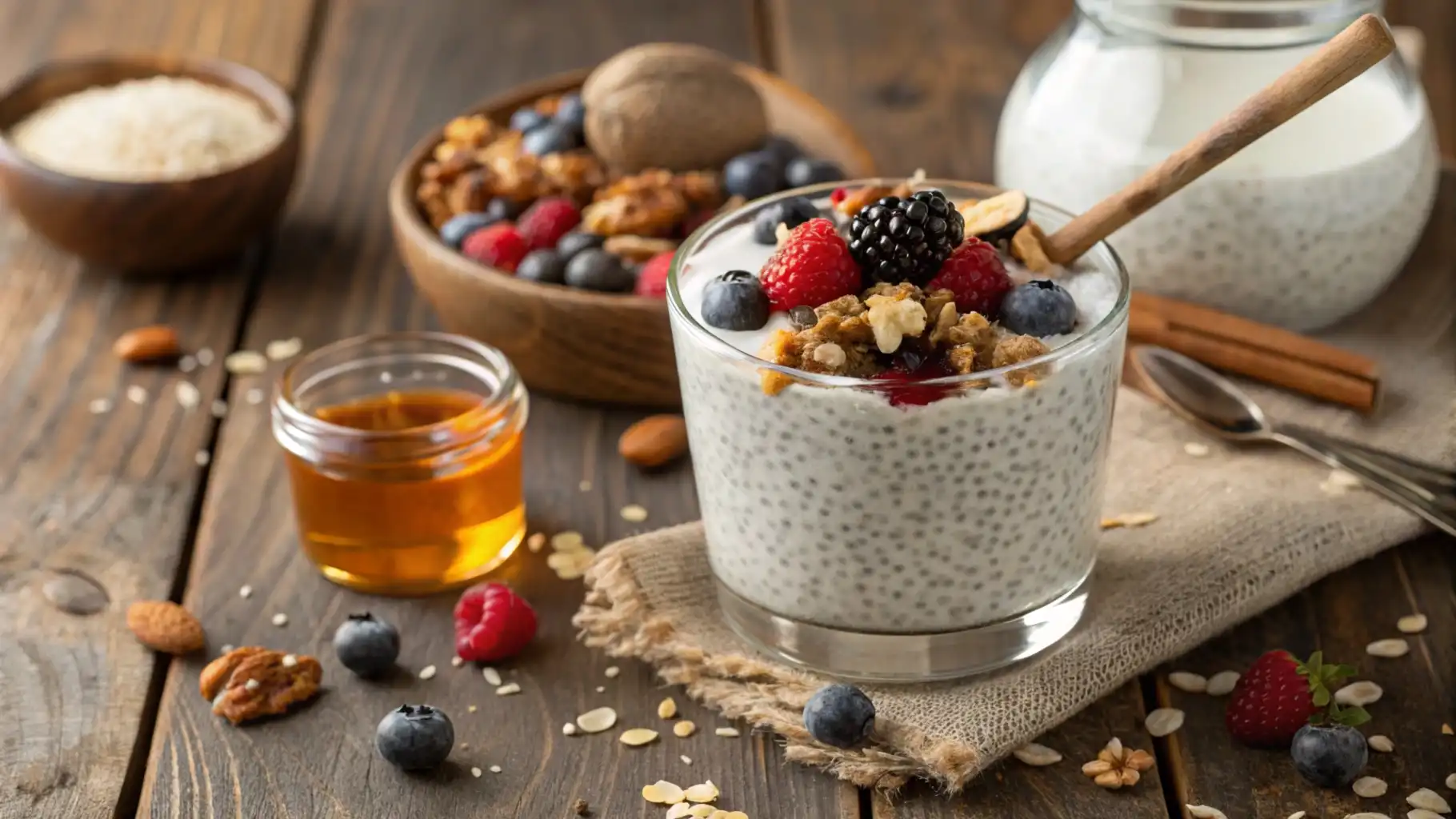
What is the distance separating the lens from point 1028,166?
1916mm

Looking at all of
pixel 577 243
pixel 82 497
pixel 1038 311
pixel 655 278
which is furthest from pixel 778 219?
pixel 82 497

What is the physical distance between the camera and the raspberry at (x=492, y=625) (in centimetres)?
147

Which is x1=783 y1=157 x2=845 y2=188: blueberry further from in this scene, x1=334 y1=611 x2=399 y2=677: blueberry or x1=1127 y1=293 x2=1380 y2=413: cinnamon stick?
x1=334 y1=611 x2=399 y2=677: blueberry

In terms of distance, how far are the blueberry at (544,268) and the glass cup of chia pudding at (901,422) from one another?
424mm

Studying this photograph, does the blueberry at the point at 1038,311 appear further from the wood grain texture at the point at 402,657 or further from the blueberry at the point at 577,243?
the blueberry at the point at 577,243

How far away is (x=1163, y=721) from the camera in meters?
Result: 1.39

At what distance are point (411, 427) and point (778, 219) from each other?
46 cm

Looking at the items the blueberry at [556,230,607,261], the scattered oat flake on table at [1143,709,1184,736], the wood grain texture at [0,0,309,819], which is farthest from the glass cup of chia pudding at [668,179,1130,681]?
the wood grain texture at [0,0,309,819]

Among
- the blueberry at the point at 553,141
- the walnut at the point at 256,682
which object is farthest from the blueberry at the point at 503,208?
the walnut at the point at 256,682

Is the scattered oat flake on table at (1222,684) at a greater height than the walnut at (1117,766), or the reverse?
the scattered oat flake on table at (1222,684)

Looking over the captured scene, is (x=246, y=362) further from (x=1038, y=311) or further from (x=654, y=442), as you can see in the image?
(x=1038, y=311)

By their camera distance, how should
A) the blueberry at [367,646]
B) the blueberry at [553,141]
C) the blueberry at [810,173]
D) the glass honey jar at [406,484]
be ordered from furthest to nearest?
1. the blueberry at [553,141]
2. the blueberry at [810,173]
3. the glass honey jar at [406,484]
4. the blueberry at [367,646]

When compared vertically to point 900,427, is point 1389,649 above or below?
below

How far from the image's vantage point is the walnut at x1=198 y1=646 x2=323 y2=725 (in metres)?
1.41
